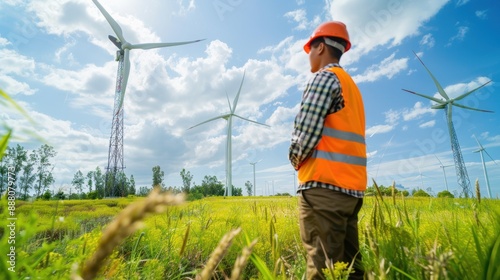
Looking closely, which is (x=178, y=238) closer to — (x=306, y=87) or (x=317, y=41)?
(x=306, y=87)

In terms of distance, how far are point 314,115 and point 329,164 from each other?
18.9 inches

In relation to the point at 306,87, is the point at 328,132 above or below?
below

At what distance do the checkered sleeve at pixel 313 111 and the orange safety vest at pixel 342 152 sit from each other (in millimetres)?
76

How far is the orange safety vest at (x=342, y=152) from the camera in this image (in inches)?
116

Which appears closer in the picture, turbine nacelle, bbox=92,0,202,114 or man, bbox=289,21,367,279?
man, bbox=289,21,367,279

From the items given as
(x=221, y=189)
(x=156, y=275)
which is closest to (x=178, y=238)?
(x=156, y=275)

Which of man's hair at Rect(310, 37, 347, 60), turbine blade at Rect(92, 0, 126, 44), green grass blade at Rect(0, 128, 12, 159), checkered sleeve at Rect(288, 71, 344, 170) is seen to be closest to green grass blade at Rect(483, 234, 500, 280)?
green grass blade at Rect(0, 128, 12, 159)

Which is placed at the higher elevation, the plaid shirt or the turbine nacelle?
the turbine nacelle

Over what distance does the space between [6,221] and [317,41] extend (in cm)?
344

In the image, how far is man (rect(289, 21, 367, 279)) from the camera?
2.86 metres

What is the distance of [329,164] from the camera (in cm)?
296

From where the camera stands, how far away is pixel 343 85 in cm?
321

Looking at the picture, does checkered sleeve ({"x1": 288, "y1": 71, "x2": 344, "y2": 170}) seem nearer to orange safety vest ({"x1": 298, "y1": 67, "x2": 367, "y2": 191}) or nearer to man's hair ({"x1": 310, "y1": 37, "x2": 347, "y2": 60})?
orange safety vest ({"x1": 298, "y1": 67, "x2": 367, "y2": 191})

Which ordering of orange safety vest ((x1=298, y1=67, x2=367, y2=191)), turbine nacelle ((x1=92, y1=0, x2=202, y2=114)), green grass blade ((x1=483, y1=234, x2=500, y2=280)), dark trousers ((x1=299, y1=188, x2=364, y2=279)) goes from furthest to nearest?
turbine nacelle ((x1=92, y1=0, x2=202, y2=114)) < orange safety vest ((x1=298, y1=67, x2=367, y2=191)) < dark trousers ((x1=299, y1=188, x2=364, y2=279)) < green grass blade ((x1=483, y1=234, x2=500, y2=280))
